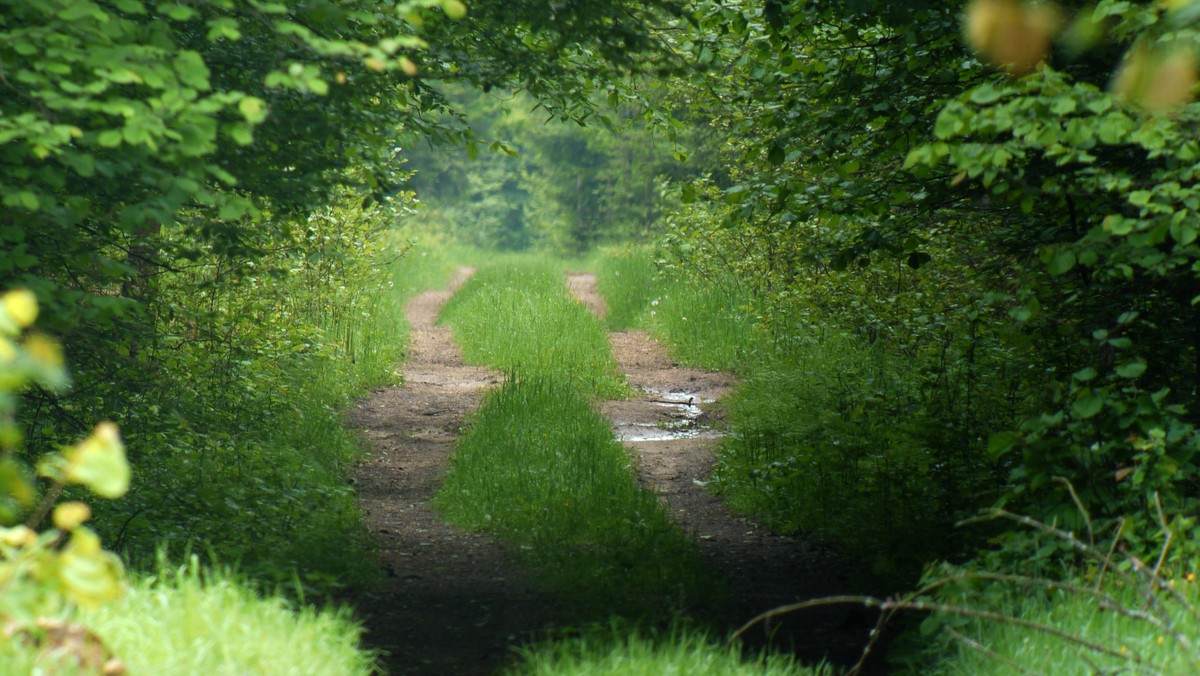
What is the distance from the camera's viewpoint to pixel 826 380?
8.82 meters

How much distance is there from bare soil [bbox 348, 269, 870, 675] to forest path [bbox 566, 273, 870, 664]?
0.01 meters

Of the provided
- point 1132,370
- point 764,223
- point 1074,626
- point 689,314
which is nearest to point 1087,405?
point 1132,370

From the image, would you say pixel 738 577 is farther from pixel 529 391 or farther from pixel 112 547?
pixel 529 391

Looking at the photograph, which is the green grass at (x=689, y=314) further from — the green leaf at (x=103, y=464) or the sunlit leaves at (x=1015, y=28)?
the green leaf at (x=103, y=464)

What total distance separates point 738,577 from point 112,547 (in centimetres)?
343

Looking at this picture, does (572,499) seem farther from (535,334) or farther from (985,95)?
(535,334)

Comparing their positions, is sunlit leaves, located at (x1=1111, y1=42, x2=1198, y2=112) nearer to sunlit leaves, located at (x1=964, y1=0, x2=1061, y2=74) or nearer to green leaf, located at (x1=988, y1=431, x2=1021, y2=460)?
sunlit leaves, located at (x1=964, y1=0, x2=1061, y2=74)

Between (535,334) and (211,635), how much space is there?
10.4m

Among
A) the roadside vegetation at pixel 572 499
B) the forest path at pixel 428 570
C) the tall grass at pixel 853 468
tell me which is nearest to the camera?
the forest path at pixel 428 570

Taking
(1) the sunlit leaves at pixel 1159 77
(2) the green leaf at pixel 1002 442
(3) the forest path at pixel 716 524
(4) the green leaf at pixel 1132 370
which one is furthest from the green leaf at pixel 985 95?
(3) the forest path at pixel 716 524

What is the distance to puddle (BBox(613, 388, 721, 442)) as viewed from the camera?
31.4ft

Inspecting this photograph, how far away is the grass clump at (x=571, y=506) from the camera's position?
548 centimetres

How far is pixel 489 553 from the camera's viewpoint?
244 inches

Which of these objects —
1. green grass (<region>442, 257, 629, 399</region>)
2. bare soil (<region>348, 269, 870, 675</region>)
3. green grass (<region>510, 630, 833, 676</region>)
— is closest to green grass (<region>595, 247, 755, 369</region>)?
green grass (<region>442, 257, 629, 399</region>)
